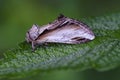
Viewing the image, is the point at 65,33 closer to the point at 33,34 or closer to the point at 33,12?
the point at 33,34

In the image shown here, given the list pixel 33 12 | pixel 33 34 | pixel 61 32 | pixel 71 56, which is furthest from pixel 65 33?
pixel 33 12

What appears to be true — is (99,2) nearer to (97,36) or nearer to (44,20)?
(44,20)

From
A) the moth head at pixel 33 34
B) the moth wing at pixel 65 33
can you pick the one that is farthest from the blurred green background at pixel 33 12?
the moth wing at pixel 65 33

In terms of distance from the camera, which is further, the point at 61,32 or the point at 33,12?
the point at 33,12

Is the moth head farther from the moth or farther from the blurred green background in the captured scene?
the blurred green background

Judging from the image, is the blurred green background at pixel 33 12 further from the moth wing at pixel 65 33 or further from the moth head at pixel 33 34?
the moth wing at pixel 65 33

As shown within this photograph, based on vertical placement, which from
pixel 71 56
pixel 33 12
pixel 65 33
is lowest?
pixel 71 56
